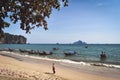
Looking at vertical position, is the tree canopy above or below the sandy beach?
above

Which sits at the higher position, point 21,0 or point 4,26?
point 21,0

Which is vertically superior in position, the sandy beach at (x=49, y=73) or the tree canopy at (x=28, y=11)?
the tree canopy at (x=28, y=11)

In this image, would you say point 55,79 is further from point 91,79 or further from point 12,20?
point 12,20

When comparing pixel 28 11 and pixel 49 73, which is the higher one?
pixel 28 11

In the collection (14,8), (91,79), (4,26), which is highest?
(14,8)

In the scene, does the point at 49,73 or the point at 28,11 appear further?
the point at 49,73

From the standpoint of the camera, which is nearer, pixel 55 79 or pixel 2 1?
pixel 2 1

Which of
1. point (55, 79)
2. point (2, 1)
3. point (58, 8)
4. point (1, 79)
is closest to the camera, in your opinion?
point (2, 1)

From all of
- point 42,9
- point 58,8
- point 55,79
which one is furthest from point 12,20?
point 55,79

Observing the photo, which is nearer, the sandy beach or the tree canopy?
the tree canopy

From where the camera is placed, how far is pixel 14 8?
11727 millimetres

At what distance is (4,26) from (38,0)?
2080mm

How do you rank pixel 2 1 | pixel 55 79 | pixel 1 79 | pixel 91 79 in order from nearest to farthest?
pixel 2 1, pixel 1 79, pixel 55 79, pixel 91 79

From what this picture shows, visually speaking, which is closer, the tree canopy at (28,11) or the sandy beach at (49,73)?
the tree canopy at (28,11)
